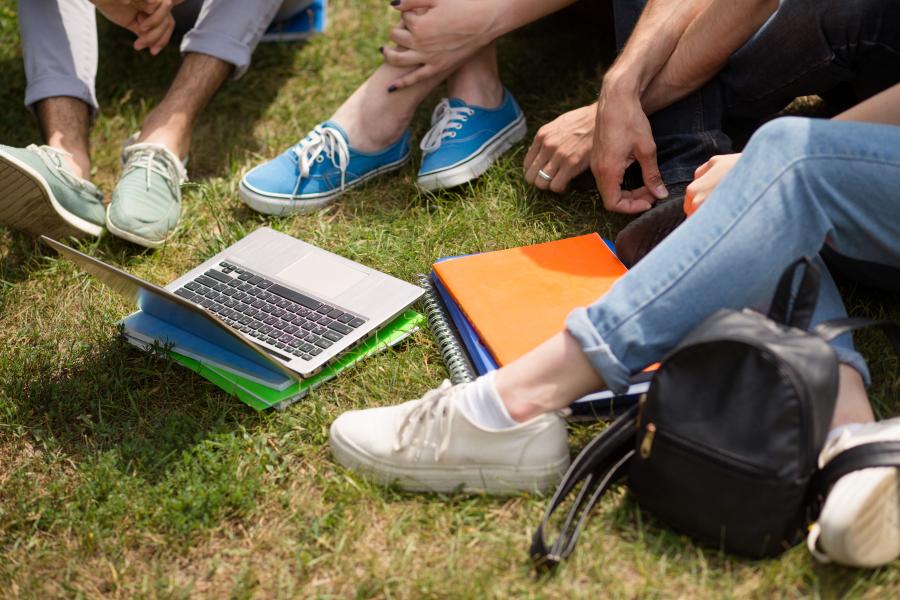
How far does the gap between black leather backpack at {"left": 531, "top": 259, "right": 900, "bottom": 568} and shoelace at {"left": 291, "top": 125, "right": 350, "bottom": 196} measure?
1.44m

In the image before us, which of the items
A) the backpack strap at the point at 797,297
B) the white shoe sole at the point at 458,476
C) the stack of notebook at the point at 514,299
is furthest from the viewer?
the stack of notebook at the point at 514,299

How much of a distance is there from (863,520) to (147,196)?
2.08 metres

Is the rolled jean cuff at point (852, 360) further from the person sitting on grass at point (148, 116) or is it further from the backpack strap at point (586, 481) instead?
the person sitting on grass at point (148, 116)

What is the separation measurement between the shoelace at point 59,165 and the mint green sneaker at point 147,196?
0.09 metres

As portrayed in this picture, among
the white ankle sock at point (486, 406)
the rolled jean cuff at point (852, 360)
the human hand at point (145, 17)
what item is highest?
the human hand at point (145, 17)

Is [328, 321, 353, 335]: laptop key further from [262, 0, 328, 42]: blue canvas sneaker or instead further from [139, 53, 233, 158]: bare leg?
[262, 0, 328, 42]: blue canvas sneaker

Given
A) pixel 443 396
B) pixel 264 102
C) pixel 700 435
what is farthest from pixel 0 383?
pixel 700 435

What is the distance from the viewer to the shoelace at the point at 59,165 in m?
2.68

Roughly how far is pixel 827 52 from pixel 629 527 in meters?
1.21

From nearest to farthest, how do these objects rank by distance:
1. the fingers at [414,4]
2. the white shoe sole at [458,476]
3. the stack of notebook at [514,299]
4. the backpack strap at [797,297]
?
the backpack strap at [797,297] → the white shoe sole at [458,476] → the stack of notebook at [514,299] → the fingers at [414,4]

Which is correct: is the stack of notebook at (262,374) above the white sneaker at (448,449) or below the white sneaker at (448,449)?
below

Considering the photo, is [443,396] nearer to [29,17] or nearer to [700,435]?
[700,435]

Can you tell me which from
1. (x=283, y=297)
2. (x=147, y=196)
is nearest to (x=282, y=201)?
(x=147, y=196)

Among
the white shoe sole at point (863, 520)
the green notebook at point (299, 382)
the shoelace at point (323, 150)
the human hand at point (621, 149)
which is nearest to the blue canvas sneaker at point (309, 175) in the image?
the shoelace at point (323, 150)
